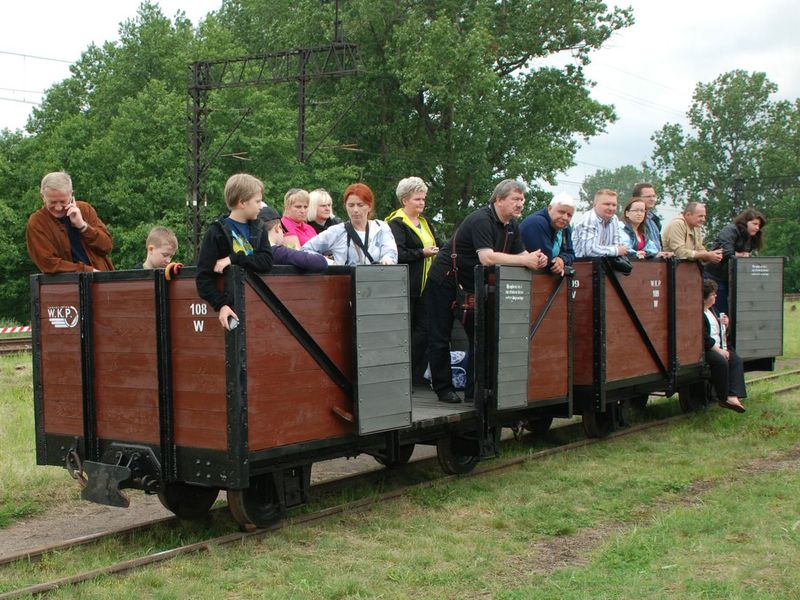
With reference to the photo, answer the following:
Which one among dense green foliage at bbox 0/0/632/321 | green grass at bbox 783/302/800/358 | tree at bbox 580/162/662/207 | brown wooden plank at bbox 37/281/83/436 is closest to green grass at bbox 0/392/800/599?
brown wooden plank at bbox 37/281/83/436

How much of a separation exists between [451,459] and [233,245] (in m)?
3.20

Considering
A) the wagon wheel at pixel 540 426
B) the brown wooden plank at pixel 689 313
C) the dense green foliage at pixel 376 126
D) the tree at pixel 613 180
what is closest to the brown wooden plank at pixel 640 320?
the brown wooden plank at pixel 689 313

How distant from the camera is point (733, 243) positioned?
12344mm

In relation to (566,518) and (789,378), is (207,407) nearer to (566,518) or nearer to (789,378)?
(566,518)

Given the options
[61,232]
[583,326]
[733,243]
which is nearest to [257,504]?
[61,232]

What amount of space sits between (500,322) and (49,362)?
3.44m

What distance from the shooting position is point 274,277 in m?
5.98

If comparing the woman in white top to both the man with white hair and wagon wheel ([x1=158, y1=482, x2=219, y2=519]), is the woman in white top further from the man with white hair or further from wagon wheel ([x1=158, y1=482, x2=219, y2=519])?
wagon wheel ([x1=158, y1=482, x2=219, y2=519])

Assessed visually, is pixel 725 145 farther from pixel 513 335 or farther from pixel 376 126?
pixel 513 335

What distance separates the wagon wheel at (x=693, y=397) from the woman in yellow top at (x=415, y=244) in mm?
4453

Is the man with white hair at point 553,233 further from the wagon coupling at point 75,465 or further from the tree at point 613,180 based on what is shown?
the tree at point 613,180

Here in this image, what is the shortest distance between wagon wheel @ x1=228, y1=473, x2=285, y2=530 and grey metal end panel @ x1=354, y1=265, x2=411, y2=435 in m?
0.73

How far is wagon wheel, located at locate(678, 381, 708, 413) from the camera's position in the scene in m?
11.8

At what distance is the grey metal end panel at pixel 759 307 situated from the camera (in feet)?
39.7
